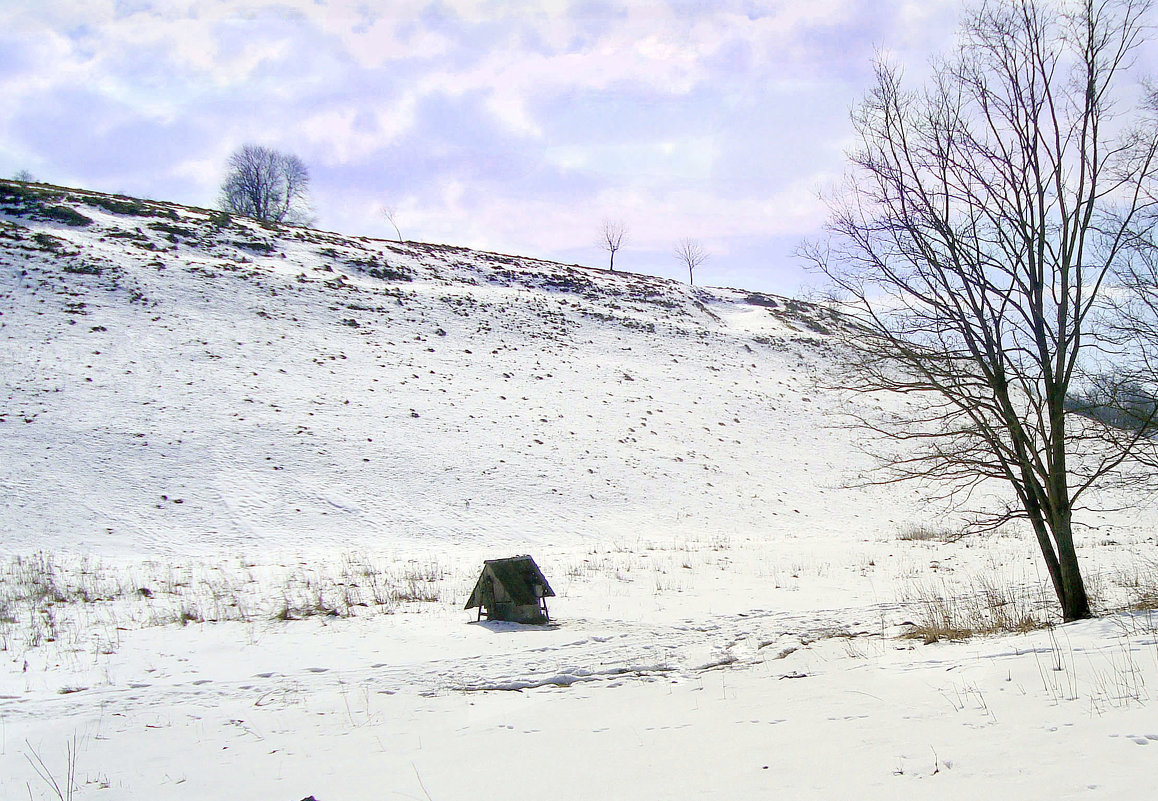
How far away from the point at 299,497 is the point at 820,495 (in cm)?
1962

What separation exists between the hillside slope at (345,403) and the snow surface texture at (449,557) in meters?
0.16

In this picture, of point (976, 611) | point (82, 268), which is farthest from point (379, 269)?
point (976, 611)

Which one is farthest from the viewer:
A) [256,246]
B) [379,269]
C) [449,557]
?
[379,269]

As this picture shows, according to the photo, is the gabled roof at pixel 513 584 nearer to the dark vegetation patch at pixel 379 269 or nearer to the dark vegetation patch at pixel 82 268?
the dark vegetation patch at pixel 82 268

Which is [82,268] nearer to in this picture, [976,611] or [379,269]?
[379,269]

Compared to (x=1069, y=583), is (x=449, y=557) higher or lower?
higher

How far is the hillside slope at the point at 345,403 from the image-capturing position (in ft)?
63.3

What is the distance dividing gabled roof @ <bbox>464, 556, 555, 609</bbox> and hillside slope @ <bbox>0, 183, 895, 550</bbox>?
6.21m

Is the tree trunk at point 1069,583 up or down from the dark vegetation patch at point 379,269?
down

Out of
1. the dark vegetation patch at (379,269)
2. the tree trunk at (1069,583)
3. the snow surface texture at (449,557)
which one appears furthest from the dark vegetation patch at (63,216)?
the tree trunk at (1069,583)

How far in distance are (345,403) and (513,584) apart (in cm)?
1838

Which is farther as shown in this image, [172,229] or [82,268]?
[172,229]

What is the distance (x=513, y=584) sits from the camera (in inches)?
408

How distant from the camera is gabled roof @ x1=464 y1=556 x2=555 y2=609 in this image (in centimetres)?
1032
